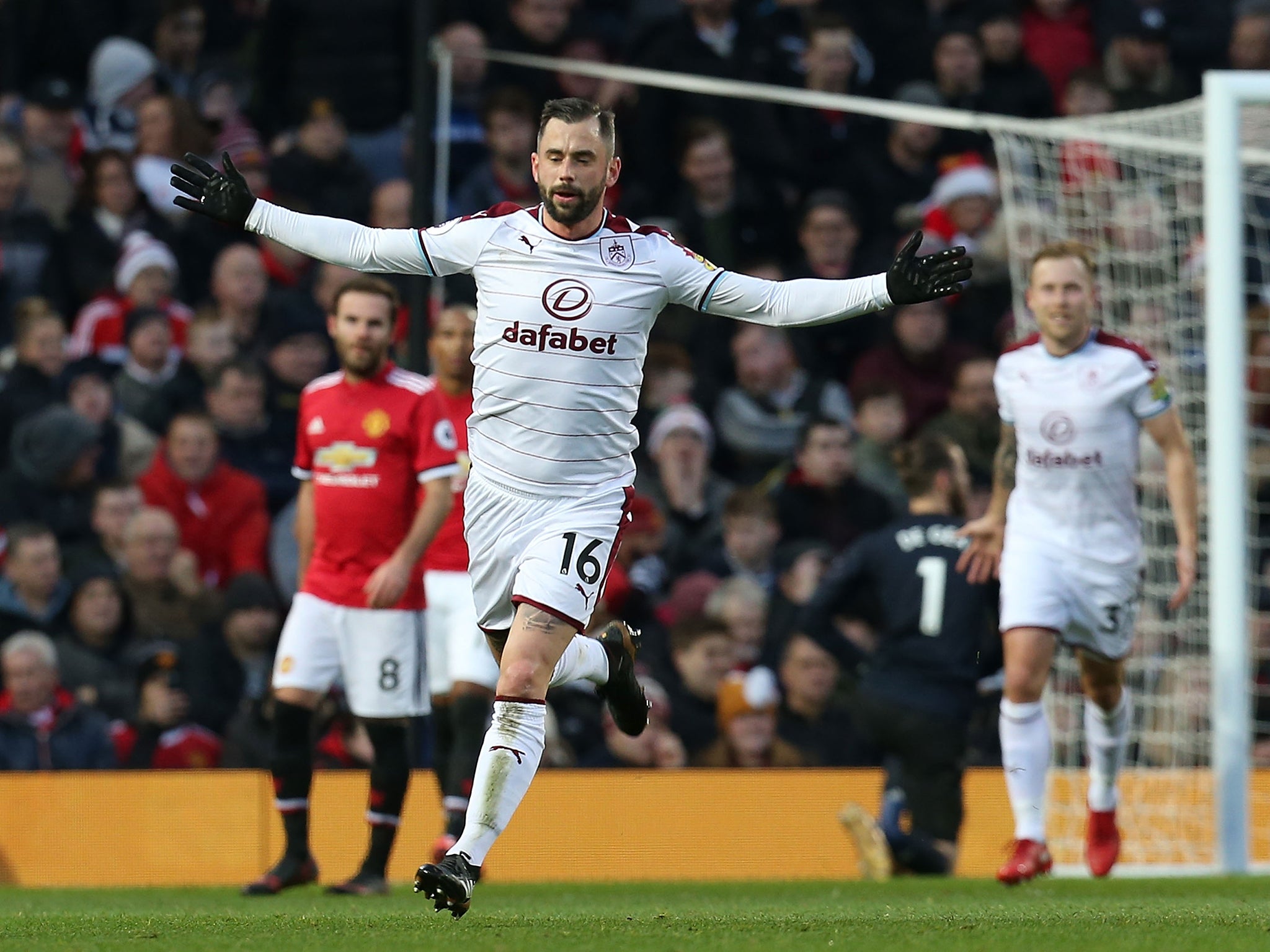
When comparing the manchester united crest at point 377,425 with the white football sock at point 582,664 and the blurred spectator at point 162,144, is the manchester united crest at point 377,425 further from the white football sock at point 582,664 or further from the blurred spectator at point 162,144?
the blurred spectator at point 162,144

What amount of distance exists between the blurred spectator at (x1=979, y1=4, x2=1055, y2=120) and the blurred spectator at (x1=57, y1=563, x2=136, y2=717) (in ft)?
22.0

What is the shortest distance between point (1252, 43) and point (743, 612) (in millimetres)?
5831

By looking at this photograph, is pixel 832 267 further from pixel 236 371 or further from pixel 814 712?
pixel 236 371

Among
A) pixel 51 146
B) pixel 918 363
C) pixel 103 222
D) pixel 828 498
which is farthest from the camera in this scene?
pixel 51 146

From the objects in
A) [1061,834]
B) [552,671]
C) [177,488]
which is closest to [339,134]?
[177,488]

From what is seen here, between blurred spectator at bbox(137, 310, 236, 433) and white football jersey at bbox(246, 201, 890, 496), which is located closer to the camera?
white football jersey at bbox(246, 201, 890, 496)

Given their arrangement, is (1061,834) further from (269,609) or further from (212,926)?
(212,926)

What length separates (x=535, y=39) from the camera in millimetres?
13156

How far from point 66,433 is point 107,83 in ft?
10.1

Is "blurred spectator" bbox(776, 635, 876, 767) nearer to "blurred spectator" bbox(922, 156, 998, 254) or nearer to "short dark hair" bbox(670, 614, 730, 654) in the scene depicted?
"short dark hair" bbox(670, 614, 730, 654)

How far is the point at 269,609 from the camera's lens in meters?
10.6

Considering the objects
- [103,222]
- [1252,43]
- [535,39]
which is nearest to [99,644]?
[103,222]

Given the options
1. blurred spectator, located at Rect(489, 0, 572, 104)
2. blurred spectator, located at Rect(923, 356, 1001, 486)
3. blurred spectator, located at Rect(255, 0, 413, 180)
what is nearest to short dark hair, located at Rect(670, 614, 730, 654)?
blurred spectator, located at Rect(923, 356, 1001, 486)

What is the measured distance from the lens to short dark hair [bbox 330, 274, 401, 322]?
7.84 m
